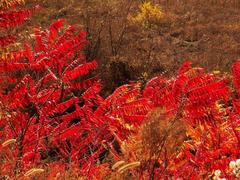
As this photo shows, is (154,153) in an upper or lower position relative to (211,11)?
upper

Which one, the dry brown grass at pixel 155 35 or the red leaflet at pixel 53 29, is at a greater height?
the red leaflet at pixel 53 29

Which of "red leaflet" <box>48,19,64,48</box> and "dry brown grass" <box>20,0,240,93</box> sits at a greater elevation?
"red leaflet" <box>48,19,64,48</box>

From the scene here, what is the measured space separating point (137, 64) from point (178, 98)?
8.98 metres

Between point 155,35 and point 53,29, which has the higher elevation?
point 53,29

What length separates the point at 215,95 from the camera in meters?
8.70

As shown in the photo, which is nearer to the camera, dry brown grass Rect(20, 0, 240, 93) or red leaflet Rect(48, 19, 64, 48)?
red leaflet Rect(48, 19, 64, 48)


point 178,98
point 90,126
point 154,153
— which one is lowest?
point 90,126

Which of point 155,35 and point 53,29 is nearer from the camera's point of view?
point 53,29

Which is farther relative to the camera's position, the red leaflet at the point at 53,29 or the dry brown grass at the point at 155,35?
the dry brown grass at the point at 155,35

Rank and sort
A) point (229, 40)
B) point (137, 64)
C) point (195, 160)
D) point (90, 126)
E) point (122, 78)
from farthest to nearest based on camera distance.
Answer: point (229, 40), point (137, 64), point (122, 78), point (90, 126), point (195, 160)

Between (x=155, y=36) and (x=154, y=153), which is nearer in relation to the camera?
(x=154, y=153)

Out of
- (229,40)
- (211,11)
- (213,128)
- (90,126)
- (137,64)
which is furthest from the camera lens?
(211,11)

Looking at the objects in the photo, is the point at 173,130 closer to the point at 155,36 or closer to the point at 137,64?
the point at 137,64

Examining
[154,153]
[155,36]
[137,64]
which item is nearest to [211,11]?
[155,36]
